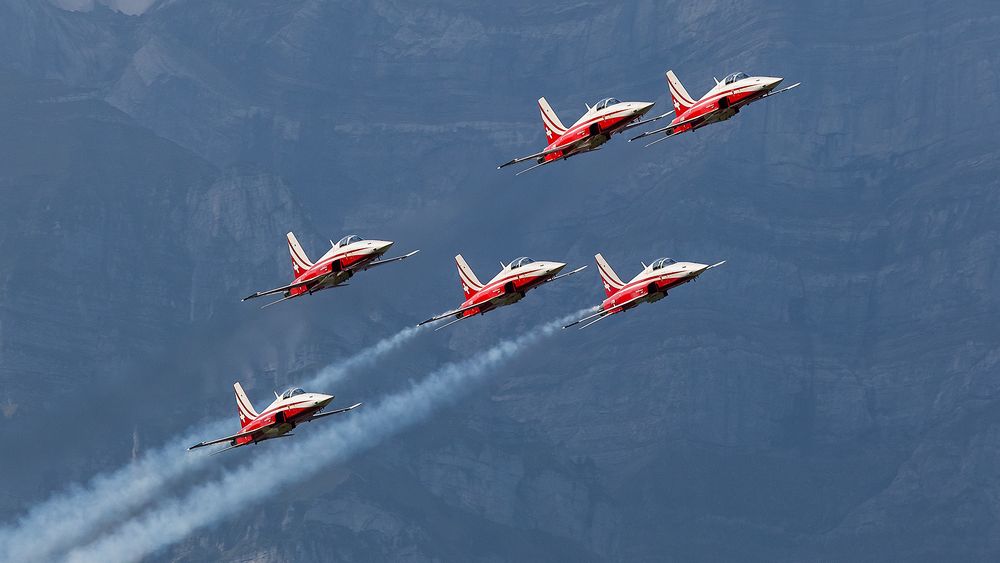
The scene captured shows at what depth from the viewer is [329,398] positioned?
19975cm

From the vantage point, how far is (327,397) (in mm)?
199625

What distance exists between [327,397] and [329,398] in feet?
0.75
